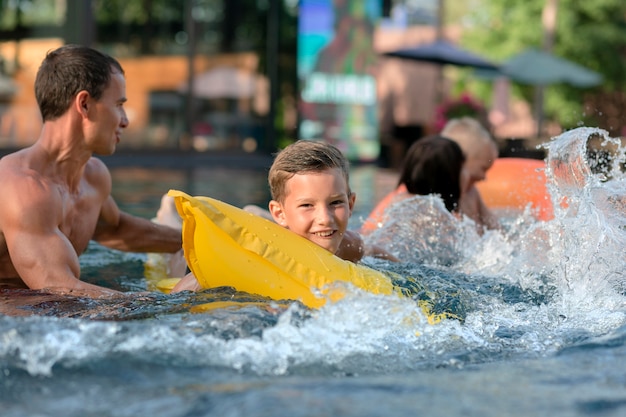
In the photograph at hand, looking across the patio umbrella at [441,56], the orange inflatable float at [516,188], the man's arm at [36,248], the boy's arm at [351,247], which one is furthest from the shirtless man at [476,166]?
the patio umbrella at [441,56]

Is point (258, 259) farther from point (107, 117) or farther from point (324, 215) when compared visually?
point (107, 117)

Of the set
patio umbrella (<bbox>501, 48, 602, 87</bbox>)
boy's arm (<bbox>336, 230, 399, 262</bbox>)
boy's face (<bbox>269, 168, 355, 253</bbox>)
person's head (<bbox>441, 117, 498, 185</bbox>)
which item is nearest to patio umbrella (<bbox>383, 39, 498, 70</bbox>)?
patio umbrella (<bbox>501, 48, 602, 87</bbox>)

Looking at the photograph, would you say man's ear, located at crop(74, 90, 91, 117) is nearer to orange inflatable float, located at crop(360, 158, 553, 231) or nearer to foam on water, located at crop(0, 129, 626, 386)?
foam on water, located at crop(0, 129, 626, 386)

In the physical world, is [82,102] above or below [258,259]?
above

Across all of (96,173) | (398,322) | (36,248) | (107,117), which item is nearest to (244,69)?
(96,173)

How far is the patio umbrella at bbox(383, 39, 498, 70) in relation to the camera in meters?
17.5

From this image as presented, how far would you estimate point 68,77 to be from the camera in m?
3.82

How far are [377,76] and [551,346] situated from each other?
50.9ft

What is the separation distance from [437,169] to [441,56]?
491 inches

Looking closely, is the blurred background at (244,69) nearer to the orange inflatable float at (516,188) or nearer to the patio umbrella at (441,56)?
the patio umbrella at (441,56)

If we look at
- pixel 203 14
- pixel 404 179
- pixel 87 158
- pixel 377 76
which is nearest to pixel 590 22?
pixel 377 76

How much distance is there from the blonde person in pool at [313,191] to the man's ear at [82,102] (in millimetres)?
891

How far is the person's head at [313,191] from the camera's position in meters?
3.32

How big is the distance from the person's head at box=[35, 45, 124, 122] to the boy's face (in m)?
1.00
